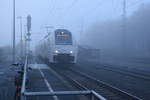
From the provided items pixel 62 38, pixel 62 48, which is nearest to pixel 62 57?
pixel 62 48

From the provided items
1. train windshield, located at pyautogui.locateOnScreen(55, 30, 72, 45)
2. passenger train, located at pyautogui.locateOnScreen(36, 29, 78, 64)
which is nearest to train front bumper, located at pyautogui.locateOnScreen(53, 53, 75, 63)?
passenger train, located at pyautogui.locateOnScreen(36, 29, 78, 64)

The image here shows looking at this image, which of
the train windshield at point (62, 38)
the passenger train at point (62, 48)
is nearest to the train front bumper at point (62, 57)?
the passenger train at point (62, 48)

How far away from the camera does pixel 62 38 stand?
3212 centimetres

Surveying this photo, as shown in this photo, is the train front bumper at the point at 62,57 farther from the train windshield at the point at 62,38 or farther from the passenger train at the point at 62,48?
the train windshield at the point at 62,38

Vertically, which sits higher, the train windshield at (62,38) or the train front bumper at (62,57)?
the train windshield at (62,38)

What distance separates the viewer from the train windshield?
1255 inches

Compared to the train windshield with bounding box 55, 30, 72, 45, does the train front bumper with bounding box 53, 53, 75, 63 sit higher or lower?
lower

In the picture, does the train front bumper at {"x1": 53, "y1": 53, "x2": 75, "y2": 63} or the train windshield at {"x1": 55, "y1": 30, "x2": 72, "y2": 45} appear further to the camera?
the train windshield at {"x1": 55, "y1": 30, "x2": 72, "y2": 45}

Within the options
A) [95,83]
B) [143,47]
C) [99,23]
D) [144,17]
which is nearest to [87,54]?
[143,47]

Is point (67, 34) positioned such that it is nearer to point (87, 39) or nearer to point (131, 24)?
point (131, 24)

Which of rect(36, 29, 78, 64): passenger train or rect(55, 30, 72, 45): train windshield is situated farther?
rect(55, 30, 72, 45): train windshield

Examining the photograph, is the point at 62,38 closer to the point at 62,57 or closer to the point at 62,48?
the point at 62,48

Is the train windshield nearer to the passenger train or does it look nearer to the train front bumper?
the passenger train

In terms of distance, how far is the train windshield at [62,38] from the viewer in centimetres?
3189
